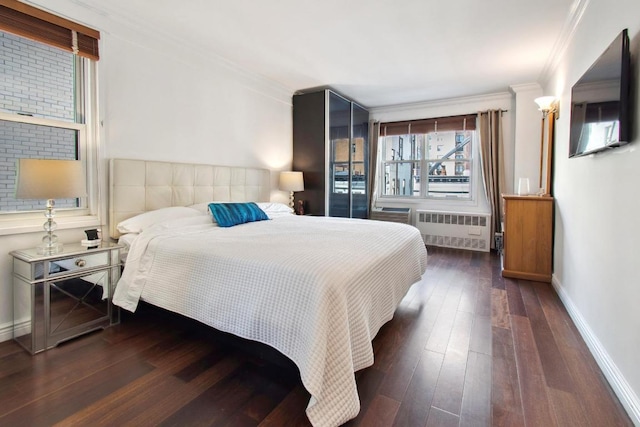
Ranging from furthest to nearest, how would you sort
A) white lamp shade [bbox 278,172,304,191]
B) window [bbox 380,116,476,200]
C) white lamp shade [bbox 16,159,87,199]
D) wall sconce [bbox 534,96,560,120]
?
window [bbox 380,116,476,200] → white lamp shade [bbox 278,172,304,191] → wall sconce [bbox 534,96,560,120] → white lamp shade [bbox 16,159,87,199]

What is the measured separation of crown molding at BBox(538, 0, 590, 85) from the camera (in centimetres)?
247

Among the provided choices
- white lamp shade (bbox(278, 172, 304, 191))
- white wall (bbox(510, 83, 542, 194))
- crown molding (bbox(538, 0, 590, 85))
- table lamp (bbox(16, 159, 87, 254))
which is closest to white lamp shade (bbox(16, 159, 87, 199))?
table lamp (bbox(16, 159, 87, 254))

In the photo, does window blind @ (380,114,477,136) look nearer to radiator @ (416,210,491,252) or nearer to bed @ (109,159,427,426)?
radiator @ (416,210,491,252)

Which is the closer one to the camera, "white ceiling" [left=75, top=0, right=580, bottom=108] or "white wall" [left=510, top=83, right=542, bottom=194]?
"white ceiling" [left=75, top=0, right=580, bottom=108]

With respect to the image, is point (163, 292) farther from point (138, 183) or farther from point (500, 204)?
point (500, 204)

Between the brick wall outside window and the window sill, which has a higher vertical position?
the brick wall outside window

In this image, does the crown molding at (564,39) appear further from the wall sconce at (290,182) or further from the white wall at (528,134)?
the wall sconce at (290,182)

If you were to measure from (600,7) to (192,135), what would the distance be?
11.3ft

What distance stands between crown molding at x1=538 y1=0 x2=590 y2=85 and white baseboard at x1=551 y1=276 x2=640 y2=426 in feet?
7.62

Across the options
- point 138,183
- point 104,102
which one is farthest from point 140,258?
point 104,102

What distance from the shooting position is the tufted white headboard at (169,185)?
2.60 metres

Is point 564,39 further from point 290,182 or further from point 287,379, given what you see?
point 287,379

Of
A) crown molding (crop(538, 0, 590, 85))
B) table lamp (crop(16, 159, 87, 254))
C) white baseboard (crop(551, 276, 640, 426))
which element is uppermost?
crown molding (crop(538, 0, 590, 85))

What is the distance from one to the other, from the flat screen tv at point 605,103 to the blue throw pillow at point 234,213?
2.68 metres
